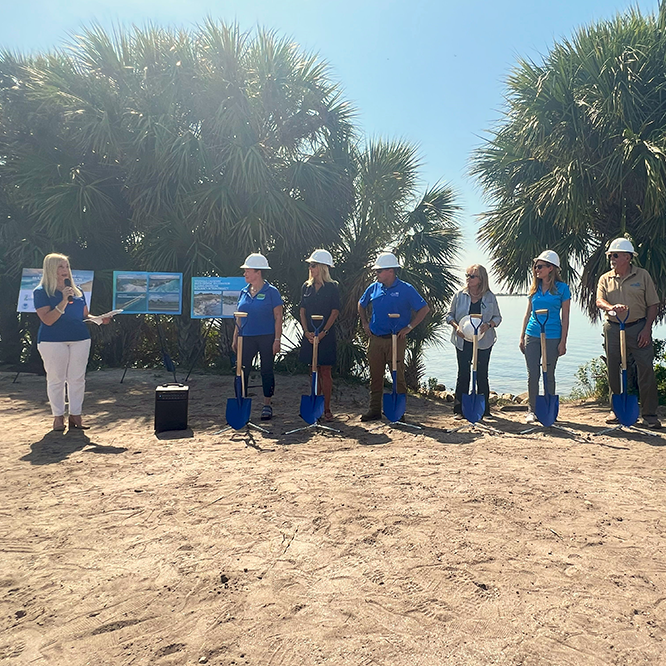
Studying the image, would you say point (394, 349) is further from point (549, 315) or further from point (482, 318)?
point (549, 315)

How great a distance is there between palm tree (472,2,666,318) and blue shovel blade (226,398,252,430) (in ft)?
15.0

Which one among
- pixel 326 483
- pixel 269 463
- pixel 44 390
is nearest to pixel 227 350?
pixel 44 390

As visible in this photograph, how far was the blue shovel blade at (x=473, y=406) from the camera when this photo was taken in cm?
548

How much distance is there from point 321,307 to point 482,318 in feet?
5.47

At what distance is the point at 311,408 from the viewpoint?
5.44m

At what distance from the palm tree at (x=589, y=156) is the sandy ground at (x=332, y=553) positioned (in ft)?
11.2

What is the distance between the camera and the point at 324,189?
9312 millimetres

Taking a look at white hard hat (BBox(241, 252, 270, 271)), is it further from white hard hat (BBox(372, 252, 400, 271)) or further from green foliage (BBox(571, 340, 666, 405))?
green foliage (BBox(571, 340, 666, 405))

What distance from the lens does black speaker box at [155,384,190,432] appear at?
539 centimetres

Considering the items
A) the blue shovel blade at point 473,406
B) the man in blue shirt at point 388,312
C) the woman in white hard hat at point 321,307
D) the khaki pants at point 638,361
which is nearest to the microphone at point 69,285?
the woman in white hard hat at point 321,307

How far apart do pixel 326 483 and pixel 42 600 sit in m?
1.87

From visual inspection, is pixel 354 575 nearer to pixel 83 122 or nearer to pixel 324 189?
pixel 324 189

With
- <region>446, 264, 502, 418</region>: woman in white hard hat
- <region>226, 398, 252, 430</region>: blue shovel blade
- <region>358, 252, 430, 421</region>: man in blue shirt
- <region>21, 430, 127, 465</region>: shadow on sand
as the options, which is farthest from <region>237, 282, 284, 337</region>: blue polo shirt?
<region>446, 264, 502, 418</region>: woman in white hard hat

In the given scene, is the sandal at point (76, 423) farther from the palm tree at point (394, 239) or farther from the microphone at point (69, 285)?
the palm tree at point (394, 239)
